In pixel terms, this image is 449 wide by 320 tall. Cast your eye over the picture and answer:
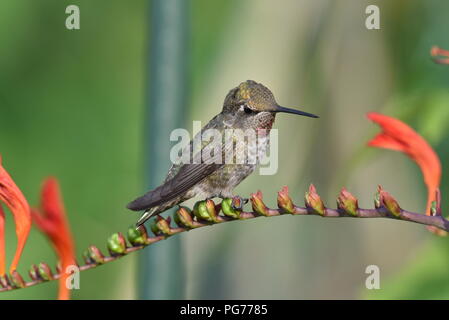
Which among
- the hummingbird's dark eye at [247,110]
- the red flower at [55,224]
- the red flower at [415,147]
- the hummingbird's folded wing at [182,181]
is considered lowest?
the red flower at [55,224]

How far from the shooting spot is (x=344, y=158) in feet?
8.29

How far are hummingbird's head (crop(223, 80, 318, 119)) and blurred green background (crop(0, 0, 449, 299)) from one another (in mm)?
234

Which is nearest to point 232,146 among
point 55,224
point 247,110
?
point 247,110

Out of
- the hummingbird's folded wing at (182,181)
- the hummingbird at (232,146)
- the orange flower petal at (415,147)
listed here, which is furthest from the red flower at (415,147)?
the hummingbird's folded wing at (182,181)

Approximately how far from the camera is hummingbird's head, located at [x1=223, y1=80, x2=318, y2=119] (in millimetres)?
1531

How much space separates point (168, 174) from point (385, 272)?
1.10 meters

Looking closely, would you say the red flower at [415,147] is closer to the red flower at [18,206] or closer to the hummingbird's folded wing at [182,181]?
the hummingbird's folded wing at [182,181]

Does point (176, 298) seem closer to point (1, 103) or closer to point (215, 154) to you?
point (215, 154)

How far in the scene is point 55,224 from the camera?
54.1 inches

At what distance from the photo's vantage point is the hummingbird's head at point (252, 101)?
60.3 inches

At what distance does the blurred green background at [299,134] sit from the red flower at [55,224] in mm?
440

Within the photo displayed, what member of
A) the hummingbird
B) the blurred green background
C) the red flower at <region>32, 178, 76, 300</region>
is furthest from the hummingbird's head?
the red flower at <region>32, 178, 76, 300</region>

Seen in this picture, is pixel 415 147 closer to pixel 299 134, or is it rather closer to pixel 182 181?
pixel 182 181

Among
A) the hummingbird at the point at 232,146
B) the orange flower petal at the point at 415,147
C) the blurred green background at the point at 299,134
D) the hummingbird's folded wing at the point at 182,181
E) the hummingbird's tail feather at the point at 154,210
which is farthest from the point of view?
the blurred green background at the point at 299,134
